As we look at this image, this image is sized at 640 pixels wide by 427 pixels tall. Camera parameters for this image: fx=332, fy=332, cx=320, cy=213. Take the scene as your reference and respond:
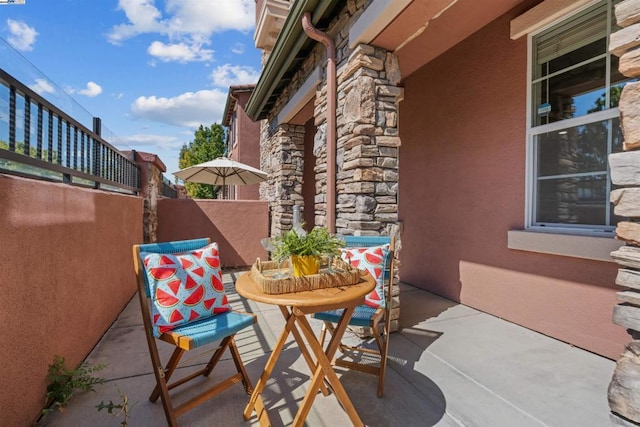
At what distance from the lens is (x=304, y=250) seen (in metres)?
2.06

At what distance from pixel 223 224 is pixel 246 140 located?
482 cm

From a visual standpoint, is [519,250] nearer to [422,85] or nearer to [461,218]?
[461,218]

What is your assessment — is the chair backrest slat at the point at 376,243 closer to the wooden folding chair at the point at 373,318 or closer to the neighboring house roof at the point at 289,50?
the wooden folding chair at the point at 373,318

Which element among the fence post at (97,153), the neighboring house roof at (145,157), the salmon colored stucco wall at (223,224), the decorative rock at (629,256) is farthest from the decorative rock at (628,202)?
the neighboring house roof at (145,157)

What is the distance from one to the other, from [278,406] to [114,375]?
137 centimetres

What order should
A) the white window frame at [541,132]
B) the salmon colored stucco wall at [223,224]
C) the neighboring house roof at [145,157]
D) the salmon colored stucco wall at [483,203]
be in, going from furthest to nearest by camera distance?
the salmon colored stucco wall at [223,224] < the neighboring house roof at [145,157] < the salmon colored stucco wall at [483,203] < the white window frame at [541,132]

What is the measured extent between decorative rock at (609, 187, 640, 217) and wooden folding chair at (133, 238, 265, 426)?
2146mm

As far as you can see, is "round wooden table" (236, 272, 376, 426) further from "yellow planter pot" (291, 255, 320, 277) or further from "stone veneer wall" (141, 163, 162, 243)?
"stone veneer wall" (141, 163, 162, 243)

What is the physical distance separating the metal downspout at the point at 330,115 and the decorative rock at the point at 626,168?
2.44 meters

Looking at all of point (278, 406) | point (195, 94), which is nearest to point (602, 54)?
point (278, 406)

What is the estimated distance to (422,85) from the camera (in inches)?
194

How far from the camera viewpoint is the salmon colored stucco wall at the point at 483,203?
303 cm

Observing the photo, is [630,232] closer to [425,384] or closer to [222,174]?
[425,384]

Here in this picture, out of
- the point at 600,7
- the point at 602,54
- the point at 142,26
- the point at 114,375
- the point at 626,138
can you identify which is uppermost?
the point at 142,26
